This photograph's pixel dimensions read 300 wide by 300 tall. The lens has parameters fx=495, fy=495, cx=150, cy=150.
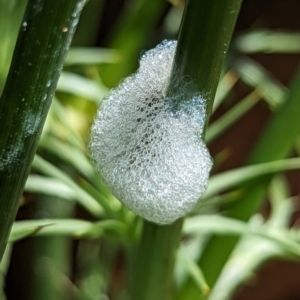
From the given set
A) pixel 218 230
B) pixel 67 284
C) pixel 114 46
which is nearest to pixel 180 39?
pixel 218 230

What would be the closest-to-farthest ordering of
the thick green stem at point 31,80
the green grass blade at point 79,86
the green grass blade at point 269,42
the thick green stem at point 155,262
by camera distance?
the thick green stem at point 31,80
the thick green stem at point 155,262
the green grass blade at point 79,86
the green grass blade at point 269,42

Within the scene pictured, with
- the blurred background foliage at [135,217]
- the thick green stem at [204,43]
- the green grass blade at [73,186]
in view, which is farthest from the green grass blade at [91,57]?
the thick green stem at [204,43]

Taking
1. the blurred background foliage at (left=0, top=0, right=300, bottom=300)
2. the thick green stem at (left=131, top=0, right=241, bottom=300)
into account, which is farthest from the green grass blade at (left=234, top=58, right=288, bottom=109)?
the thick green stem at (left=131, top=0, right=241, bottom=300)

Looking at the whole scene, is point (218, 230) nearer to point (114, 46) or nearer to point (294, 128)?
point (294, 128)

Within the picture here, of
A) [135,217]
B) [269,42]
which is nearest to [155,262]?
[135,217]

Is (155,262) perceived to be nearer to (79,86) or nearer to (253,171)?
(253,171)

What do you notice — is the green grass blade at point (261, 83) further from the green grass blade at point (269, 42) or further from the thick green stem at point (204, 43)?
the thick green stem at point (204, 43)
